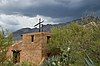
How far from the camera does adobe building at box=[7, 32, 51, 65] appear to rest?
39969 mm

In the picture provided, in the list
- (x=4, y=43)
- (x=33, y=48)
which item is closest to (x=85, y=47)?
(x=4, y=43)

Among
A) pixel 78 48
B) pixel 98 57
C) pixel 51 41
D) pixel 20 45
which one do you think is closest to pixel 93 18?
pixel 78 48

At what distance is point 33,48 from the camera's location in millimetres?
Result: 40906

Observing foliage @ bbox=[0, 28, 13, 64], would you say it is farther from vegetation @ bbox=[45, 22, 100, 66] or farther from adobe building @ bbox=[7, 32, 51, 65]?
adobe building @ bbox=[7, 32, 51, 65]

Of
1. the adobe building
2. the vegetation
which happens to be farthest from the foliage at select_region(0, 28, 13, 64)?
the adobe building

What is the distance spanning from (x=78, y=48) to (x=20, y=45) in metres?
20.9

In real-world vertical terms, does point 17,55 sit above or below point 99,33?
below

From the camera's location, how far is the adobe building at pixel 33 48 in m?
40.0

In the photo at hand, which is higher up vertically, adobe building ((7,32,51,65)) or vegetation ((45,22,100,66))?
vegetation ((45,22,100,66))

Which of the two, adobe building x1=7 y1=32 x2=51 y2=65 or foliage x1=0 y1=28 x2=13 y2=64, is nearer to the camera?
foliage x1=0 y1=28 x2=13 y2=64

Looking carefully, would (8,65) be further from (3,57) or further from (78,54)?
(78,54)

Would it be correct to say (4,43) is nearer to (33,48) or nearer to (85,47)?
(85,47)

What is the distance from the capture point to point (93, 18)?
2350 cm

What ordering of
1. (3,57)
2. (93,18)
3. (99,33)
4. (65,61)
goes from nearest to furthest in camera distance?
(99,33) → (3,57) → (93,18) → (65,61)
